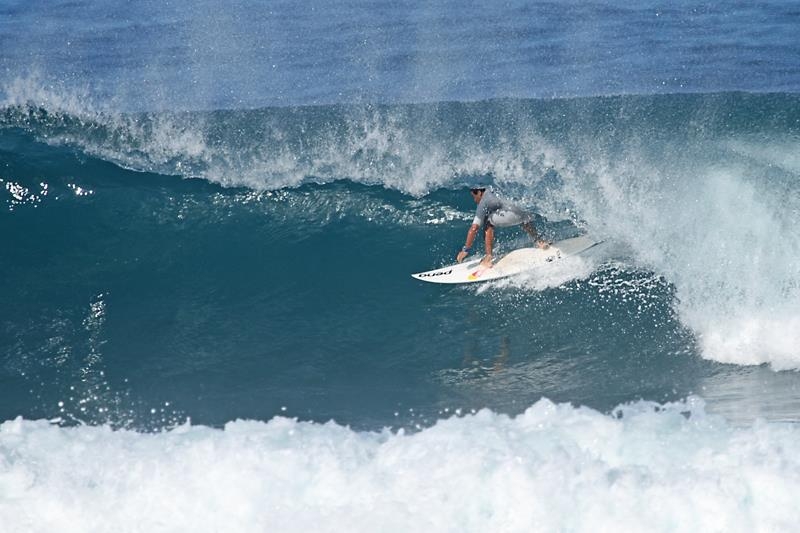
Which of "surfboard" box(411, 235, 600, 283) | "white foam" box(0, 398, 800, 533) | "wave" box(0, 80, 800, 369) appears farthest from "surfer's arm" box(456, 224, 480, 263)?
"white foam" box(0, 398, 800, 533)

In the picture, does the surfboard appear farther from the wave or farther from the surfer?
the wave

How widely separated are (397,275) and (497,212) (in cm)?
196

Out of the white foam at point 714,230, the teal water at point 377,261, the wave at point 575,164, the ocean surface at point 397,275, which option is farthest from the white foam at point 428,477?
the wave at point 575,164

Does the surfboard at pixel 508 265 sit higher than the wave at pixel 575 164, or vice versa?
the wave at pixel 575 164

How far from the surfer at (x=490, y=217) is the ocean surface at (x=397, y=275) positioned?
2.02 ft

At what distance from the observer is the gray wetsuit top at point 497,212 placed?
1454cm

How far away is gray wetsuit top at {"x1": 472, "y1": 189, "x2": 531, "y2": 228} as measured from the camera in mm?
14539

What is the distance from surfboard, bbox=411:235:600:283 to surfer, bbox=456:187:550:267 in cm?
16

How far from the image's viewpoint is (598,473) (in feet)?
33.9

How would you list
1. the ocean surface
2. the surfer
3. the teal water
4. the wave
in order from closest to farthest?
the ocean surface → the teal water → the wave → the surfer

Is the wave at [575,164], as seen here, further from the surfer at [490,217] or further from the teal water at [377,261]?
the surfer at [490,217]

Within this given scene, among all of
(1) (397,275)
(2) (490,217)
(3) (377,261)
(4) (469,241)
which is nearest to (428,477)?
(4) (469,241)

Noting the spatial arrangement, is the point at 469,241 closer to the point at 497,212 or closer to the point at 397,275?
the point at 497,212

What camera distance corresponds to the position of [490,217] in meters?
14.6
